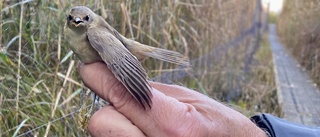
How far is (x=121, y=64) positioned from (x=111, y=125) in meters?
0.12

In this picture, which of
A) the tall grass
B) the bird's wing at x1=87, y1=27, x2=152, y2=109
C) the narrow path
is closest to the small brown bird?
the bird's wing at x1=87, y1=27, x2=152, y2=109

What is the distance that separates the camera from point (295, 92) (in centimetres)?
337

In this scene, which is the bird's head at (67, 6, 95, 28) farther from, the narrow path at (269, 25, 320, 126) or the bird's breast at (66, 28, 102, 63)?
the narrow path at (269, 25, 320, 126)

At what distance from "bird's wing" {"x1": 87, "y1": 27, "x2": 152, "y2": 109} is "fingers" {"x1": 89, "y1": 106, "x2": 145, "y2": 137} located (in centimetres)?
5

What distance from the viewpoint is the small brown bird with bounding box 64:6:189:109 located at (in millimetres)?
922

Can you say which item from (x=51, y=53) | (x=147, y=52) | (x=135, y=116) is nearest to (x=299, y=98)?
(x=51, y=53)

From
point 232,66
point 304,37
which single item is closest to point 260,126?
point 232,66

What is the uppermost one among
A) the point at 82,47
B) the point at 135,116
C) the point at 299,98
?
the point at 82,47

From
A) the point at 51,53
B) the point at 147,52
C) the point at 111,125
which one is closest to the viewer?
the point at 111,125

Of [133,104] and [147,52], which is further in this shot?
[147,52]

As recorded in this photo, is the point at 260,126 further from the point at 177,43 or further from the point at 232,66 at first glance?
the point at 232,66

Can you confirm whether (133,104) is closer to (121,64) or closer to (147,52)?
(121,64)

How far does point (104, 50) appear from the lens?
0.96 meters

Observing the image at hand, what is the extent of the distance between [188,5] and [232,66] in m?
2.04
